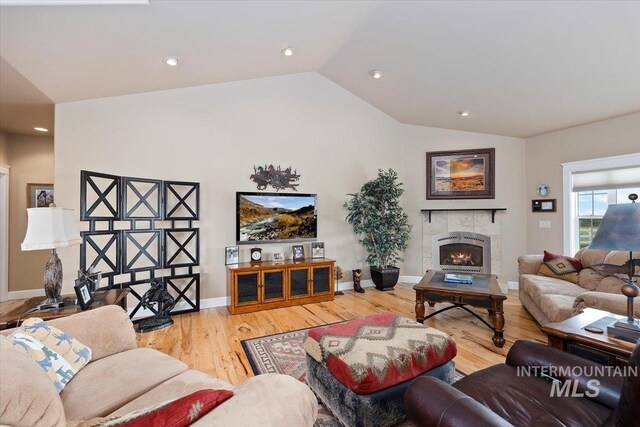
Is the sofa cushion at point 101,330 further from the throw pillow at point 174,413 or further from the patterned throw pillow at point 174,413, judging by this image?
the throw pillow at point 174,413

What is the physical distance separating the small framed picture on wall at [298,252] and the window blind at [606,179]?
4451 mm

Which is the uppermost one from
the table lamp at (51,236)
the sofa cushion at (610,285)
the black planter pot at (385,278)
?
the table lamp at (51,236)

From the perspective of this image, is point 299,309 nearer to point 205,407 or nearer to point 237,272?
point 237,272

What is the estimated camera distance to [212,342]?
2994 mm

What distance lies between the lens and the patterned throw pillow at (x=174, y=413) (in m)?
0.75

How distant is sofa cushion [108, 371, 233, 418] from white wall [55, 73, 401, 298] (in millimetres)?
2866

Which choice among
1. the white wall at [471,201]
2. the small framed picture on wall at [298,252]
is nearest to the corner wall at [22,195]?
the small framed picture on wall at [298,252]

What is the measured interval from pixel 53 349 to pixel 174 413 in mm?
1102

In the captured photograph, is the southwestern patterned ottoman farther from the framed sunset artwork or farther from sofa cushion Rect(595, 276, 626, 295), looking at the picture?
the framed sunset artwork

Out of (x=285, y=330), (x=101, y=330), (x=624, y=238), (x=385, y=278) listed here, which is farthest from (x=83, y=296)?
(x=385, y=278)

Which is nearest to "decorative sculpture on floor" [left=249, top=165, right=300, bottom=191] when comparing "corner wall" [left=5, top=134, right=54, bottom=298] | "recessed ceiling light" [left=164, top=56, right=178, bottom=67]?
"recessed ceiling light" [left=164, top=56, right=178, bottom=67]

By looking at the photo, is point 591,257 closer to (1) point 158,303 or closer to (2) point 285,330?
(2) point 285,330

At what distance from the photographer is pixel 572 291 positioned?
10.4ft

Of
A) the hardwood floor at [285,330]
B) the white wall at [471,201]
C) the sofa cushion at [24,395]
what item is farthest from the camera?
the white wall at [471,201]
